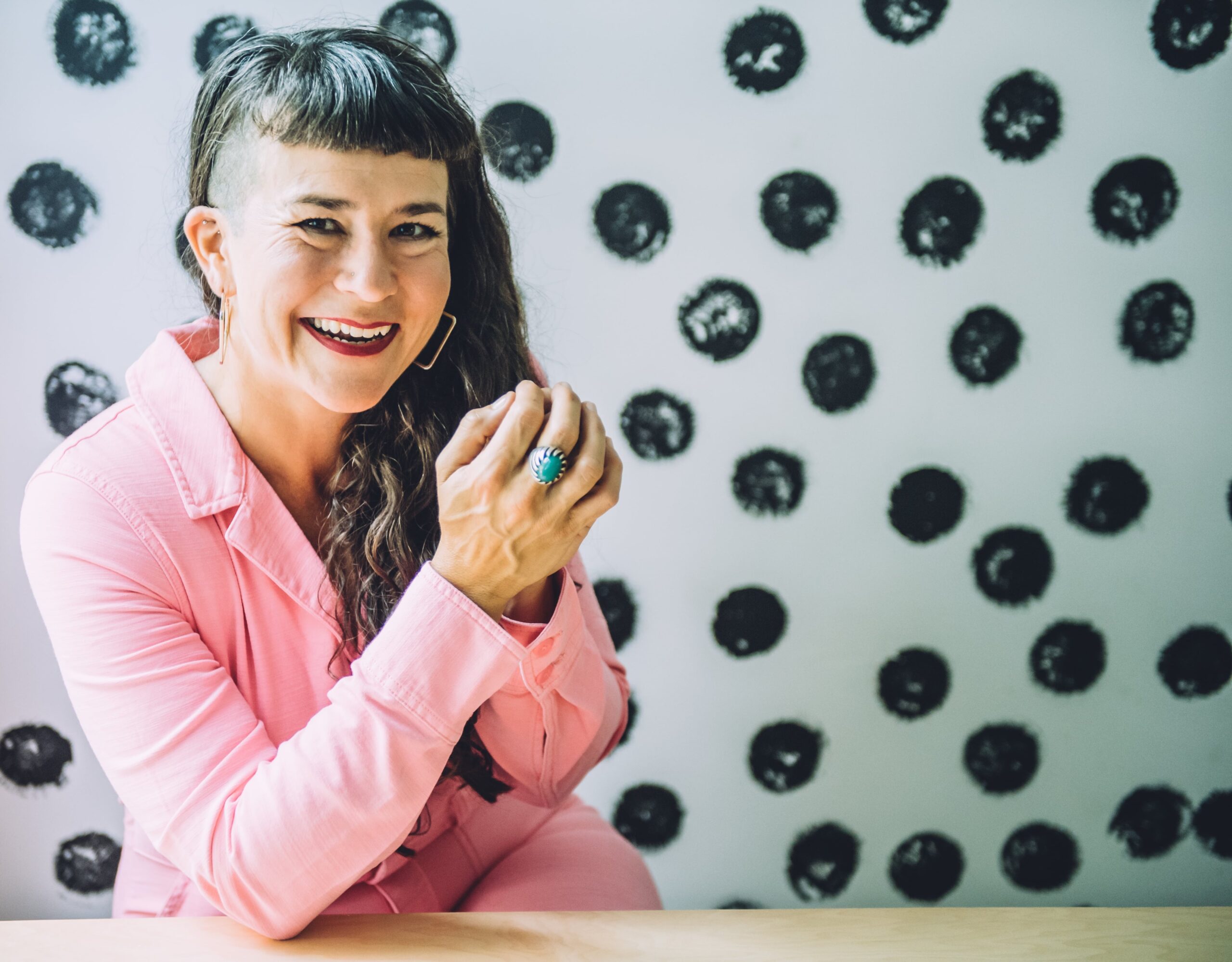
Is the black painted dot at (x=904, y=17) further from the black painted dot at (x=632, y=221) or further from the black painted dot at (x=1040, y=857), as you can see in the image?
the black painted dot at (x=1040, y=857)

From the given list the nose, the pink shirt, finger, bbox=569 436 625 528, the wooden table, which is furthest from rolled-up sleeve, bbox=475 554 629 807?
the nose

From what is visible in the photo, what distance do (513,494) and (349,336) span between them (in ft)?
0.85

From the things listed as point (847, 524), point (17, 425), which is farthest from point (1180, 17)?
point (17, 425)

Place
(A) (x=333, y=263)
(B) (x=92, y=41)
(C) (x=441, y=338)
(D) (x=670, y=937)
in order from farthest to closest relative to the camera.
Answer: (B) (x=92, y=41), (C) (x=441, y=338), (A) (x=333, y=263), (D) (x=670, y=937)

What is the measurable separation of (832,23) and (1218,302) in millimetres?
729

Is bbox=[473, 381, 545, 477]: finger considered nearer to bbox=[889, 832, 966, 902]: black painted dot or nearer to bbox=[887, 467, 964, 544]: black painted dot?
bbox=[887, 467, 964, 544]: black painted dot

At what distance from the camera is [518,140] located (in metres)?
1.28

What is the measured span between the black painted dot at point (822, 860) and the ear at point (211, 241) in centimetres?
120

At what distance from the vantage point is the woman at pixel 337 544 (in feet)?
2.41

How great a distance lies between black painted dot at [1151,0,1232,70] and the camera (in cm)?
130

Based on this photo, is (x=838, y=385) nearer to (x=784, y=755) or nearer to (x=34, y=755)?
(x=784, y=755)

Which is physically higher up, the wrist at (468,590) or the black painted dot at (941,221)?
the black painted dot at (941,221)

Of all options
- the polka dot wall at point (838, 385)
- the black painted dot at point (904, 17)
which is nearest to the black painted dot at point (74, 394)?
the polka dot wall at point (838, 385)

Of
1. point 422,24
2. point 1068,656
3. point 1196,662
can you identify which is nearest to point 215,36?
point 422,24
